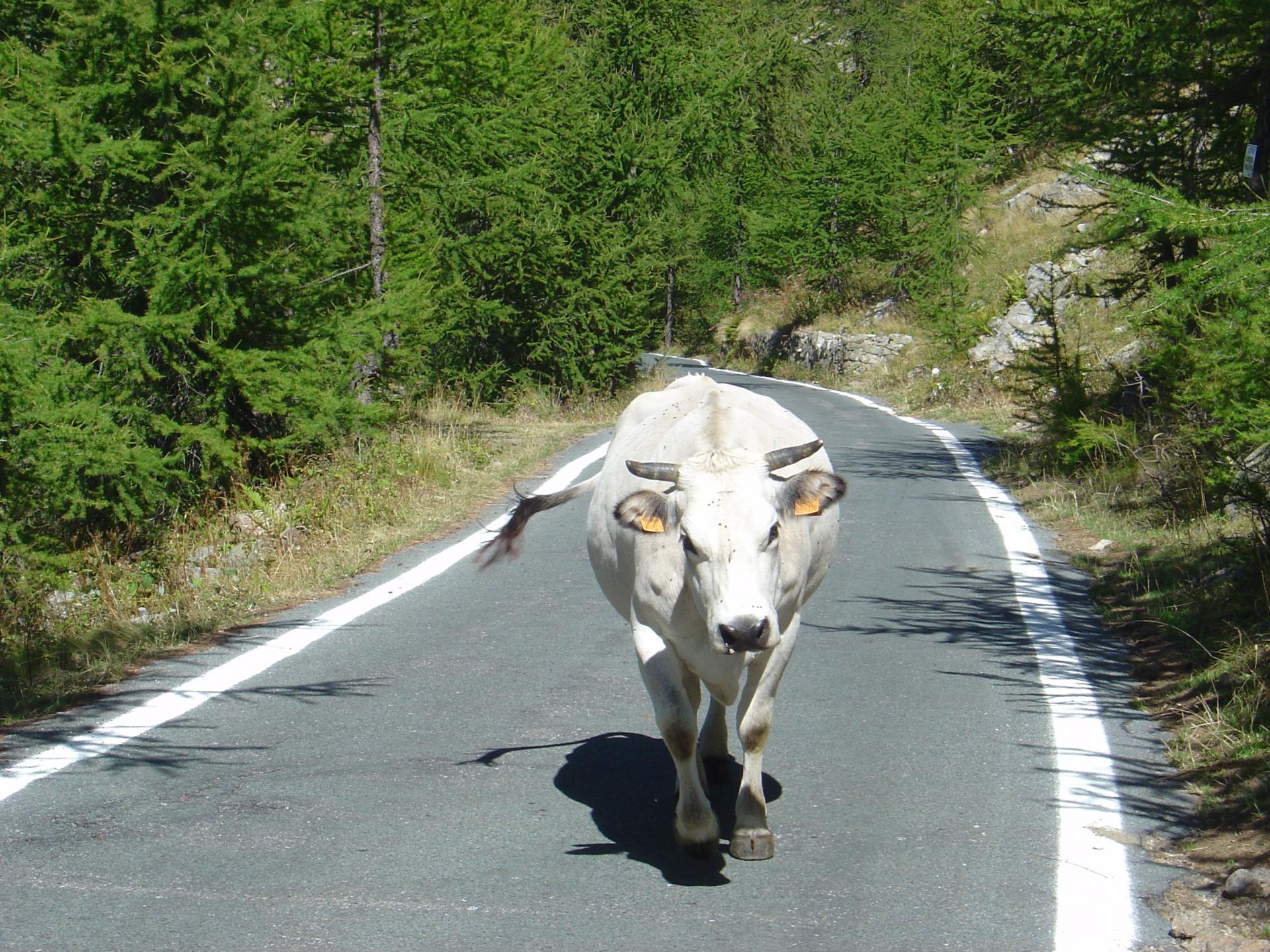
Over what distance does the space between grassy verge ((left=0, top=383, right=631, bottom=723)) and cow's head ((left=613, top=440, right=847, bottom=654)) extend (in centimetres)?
378

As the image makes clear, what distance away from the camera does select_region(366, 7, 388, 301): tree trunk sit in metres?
16.9

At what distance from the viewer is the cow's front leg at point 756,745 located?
4.71 m

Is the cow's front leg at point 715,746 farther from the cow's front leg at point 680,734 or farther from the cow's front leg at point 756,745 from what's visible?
the cow's front leg at point 680,734

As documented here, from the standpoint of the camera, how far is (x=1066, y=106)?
16125 millimetres

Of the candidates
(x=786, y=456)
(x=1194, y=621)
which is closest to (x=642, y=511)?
(x=786, y=456)

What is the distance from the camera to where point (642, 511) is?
4504mm

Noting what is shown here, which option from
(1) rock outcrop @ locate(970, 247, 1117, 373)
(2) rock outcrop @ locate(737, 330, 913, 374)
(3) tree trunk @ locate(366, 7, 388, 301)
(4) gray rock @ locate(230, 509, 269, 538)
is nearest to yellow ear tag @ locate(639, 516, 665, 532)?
(4) gray rock @ locate(230, 509, 269, 538)

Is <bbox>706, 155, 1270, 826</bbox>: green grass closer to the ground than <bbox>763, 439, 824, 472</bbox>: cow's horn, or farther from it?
closer to the ground

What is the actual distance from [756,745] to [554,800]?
0.97 meters

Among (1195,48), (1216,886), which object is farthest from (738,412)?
(1195,48)

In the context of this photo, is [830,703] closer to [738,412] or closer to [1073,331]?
[738,412]

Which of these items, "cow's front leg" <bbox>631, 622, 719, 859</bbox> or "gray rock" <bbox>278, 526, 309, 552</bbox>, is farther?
"gray rock" <bbox>278, 526, 309, 552</bbox>

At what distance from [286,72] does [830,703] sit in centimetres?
1252

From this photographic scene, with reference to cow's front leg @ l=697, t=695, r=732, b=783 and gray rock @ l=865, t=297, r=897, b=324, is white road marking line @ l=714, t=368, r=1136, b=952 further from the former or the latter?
gray rock @ l=865, t=297, r=897, b=324
